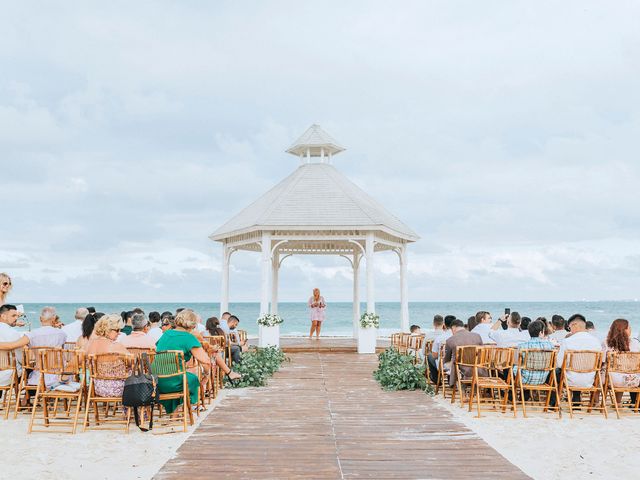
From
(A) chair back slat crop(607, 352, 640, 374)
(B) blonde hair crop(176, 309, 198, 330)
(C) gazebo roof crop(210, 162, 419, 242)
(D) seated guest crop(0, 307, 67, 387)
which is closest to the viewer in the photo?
(B) blonde hair crop(176, 309, 198, 330)

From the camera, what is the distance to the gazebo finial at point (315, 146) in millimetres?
17297

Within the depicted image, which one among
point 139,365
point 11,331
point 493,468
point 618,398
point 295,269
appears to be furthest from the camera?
point 295,269

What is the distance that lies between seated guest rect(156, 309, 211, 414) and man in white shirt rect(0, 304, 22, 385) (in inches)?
77.3

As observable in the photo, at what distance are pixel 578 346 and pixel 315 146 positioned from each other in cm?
1078

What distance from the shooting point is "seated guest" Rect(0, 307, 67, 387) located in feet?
24.1

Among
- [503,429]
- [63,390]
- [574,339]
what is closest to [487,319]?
[574,339]

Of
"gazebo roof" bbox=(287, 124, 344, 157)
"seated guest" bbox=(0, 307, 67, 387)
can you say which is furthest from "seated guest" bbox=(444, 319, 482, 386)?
"gazebo roof" bbox=(287, 124, 344, 157)

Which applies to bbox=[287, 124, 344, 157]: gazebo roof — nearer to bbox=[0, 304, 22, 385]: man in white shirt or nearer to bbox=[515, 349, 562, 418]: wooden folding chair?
bbox=[515, 349, 562, 418]: wooden folding chair

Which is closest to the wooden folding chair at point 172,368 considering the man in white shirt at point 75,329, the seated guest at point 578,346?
the man in white shirt at point 75,329

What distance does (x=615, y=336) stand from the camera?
7992mm

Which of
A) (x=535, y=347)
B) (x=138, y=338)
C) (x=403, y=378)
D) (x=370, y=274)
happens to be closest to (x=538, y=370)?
(x=535, y=347)

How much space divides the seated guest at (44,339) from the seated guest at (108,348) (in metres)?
0.85

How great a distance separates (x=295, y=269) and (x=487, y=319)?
1608 inches

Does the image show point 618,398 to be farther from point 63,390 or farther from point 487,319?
point 63,390
